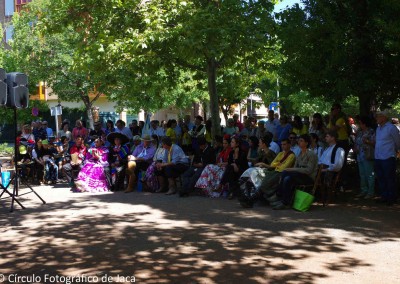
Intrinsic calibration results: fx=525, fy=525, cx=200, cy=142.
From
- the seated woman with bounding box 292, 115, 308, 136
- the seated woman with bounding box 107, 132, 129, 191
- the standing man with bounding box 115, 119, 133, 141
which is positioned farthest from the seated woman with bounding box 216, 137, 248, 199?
the standing man with bounding box 115, 119, 133, 141

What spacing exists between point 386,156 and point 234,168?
10.4 ft

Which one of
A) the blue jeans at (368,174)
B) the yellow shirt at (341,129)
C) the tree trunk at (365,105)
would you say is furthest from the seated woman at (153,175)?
the tree trunk at (365,105)

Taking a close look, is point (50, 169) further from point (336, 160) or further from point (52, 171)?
point (336, 160)

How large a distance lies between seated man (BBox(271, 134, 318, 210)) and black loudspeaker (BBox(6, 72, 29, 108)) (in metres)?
5.36

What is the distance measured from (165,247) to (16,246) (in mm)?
2124

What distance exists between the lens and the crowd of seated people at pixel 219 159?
10367 mm

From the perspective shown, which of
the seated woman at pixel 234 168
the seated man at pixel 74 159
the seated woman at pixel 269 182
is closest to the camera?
A: the seated woman at pixel 269 182

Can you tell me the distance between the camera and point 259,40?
13.1m

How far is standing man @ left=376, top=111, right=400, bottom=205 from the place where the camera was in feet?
33.0

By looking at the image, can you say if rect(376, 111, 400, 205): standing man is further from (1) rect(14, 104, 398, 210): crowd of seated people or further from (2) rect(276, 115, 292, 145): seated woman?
(2) rect(276, 115, 292, 145): seated woman

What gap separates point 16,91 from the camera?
34.3 ft

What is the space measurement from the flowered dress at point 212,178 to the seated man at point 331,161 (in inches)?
91.5

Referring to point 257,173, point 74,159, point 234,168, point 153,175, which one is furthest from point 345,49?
point 74,159

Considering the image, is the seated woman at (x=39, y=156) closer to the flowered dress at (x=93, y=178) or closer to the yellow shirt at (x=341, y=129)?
the flowered dress at (x=93, y=178)
